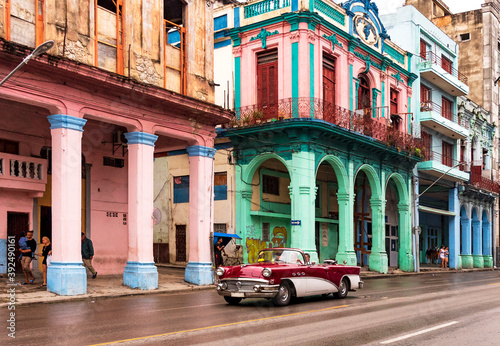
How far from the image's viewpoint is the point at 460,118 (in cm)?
4344

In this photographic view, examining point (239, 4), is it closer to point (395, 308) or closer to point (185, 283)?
point (185, 283)

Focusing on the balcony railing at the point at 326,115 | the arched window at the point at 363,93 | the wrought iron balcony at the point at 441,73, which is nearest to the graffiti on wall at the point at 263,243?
the balcony railing at the point at 326,115

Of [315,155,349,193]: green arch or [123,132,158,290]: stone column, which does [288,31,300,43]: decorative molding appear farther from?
[123,132,158,290]: stone column

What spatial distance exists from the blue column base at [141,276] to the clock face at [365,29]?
17.0 metres

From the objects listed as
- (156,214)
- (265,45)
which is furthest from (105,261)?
(265,45)

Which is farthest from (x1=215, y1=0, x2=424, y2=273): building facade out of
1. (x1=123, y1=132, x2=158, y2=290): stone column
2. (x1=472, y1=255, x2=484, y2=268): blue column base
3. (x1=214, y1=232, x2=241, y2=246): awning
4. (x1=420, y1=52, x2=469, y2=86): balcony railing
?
(x1=472, y1=255, x2=484, y2=268): blue column base

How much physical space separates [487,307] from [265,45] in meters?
16.2

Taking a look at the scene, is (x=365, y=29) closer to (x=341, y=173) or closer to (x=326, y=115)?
(x=326, y=115)

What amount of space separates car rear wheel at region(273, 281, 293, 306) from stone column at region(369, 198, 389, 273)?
17671 millimetres

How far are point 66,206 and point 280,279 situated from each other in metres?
6.32

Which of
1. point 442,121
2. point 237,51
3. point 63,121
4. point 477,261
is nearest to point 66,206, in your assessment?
point 63,121

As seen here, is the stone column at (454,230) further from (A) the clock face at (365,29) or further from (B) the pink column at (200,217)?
(B) the pink column at (200,217)

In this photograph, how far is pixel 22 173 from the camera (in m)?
19.5

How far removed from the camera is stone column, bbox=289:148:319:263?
25.5 meters
